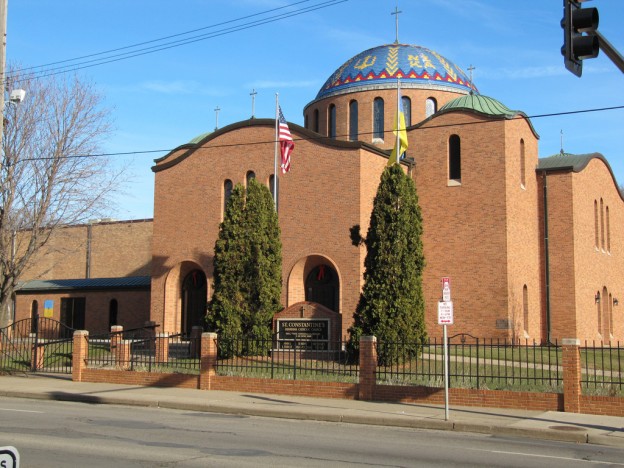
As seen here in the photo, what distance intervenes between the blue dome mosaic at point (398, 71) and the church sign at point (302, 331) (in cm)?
1580

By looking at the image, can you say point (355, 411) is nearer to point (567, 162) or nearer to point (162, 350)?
point (162, 350)

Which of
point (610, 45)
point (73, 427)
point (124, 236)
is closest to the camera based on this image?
point (610, 45)

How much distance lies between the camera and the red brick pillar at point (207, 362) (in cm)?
2077

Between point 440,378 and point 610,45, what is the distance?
11.3 meters

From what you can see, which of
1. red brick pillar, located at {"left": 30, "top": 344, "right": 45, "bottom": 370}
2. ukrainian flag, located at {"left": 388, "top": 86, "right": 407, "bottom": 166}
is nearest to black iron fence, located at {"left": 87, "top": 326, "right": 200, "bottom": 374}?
red brick pillar, located at {"left": 30, "top": 344, "right": 45, "bottom": 370}

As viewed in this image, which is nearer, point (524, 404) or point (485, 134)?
point (524, 404)

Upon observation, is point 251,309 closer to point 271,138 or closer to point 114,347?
point 114,347

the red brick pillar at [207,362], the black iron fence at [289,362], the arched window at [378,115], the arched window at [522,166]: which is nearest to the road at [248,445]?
the black iron fence at [289,362]

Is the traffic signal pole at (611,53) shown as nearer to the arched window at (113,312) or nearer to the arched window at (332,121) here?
the arched window at (332,121)

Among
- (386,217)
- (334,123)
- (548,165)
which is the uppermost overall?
(334,123)

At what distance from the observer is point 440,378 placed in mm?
19172

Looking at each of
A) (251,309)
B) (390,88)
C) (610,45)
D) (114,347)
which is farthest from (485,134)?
(610,45)

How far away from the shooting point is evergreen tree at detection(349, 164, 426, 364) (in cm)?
2247

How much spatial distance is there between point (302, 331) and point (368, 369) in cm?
749
